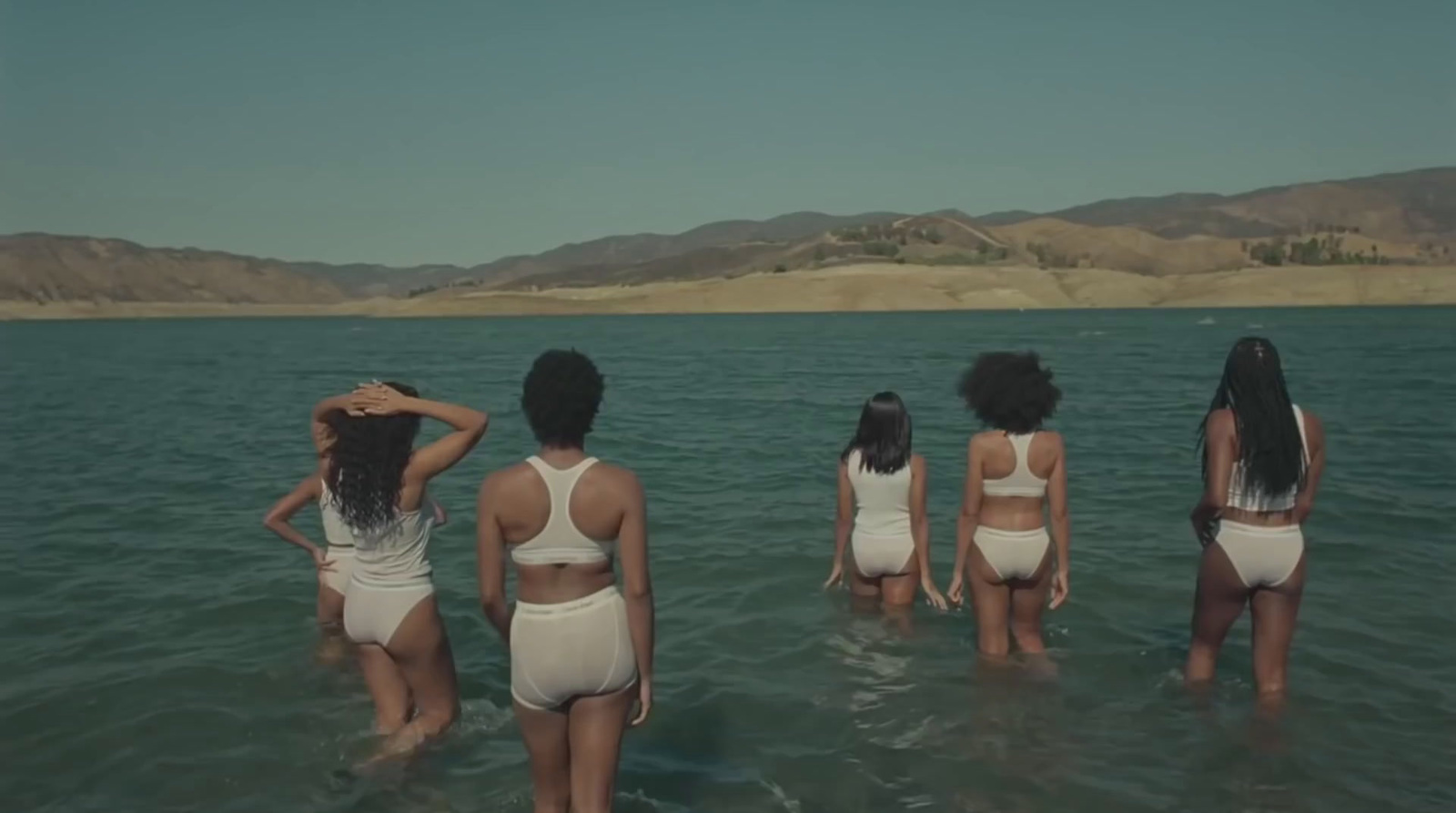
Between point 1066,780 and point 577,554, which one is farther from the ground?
point 577,554

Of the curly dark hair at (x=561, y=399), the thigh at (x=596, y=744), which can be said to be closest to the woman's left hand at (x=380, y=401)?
the curly dark hair at (x=561, y=399)

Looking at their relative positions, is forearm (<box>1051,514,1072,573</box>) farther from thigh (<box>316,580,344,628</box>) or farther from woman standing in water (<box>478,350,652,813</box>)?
thigh (<box>316,580,344,628</box>)

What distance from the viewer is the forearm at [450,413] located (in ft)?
18.4

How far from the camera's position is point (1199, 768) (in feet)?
22.7

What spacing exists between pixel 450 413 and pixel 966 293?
455ft

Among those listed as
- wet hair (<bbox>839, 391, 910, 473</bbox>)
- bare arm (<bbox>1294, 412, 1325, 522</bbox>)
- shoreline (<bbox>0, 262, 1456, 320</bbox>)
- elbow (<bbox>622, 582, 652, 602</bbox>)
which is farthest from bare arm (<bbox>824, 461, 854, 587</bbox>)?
shoreline (<bbox>0, 262, 1456, 320</bbox>)

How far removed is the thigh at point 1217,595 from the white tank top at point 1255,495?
1.15 feet

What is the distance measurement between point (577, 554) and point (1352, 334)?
64338mm

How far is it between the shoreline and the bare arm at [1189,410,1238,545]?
124 meters

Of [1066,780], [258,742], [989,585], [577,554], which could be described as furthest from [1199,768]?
[258,742]

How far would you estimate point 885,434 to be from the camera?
8.83 metres

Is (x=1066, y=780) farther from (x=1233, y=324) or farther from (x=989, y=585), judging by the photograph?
(x=1233, y=324)

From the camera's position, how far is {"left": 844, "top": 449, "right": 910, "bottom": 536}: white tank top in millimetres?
8914

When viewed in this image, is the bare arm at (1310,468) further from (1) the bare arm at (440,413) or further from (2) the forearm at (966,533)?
(1) the bare arm at (440,413)
